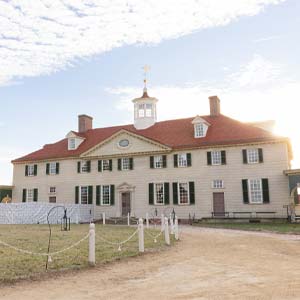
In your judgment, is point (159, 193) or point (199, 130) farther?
point (199, 130)

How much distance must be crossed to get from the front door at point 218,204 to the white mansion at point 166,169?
0.08 m

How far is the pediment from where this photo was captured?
31611 millimetres

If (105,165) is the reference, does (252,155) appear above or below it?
below

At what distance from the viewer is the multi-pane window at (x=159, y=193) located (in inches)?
1213

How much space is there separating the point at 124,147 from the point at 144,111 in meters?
5.40

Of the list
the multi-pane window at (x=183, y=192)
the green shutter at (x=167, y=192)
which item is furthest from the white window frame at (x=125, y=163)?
the multi-pane window at (x=183, y=192)

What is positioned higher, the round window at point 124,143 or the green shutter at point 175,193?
the round window at point 124,143

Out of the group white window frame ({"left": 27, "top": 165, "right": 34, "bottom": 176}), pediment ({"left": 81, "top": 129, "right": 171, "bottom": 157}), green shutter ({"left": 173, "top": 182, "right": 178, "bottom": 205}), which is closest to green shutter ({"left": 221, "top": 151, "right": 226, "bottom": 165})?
green shutter ({"left": 173, "top": 182, "right": 178, "bottom": 205})

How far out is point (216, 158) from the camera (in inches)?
1161

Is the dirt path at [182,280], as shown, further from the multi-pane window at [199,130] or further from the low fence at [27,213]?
the multi-pane window at [199,130]

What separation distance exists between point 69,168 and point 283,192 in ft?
63.5

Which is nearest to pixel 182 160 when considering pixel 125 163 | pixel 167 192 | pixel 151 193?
pixel 167 192

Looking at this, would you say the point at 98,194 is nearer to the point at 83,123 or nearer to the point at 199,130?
the point at 83,123

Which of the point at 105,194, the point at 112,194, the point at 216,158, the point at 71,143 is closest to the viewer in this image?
the point at 216,158
